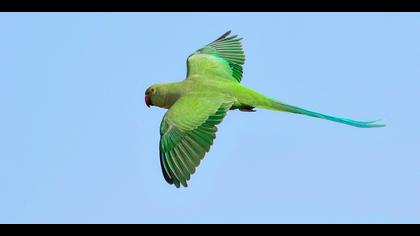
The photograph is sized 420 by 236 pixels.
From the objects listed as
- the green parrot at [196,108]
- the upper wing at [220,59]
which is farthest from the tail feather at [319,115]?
the upper wing at [220,59]

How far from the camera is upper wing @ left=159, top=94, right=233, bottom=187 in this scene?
8484 millimetres

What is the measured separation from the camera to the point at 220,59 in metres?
11.2

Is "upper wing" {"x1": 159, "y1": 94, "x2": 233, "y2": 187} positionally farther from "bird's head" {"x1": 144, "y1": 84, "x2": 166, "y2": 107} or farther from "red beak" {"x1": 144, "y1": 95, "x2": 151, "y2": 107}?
"red beak" {"x1": 144, "y1": 95, "x2": 151, "y2": 107}

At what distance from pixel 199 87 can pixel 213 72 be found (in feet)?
2.94

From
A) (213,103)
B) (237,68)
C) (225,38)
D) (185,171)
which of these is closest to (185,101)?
(213,103)

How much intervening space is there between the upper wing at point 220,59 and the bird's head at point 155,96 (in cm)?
61

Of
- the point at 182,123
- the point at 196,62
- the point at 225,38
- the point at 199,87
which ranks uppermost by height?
the point at 225,38

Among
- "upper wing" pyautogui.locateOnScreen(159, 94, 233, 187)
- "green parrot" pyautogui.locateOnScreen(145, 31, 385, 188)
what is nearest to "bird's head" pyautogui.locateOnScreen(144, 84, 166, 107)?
"green parrot" pyautogui.locateOnScreen(145, 31, 385, 188)

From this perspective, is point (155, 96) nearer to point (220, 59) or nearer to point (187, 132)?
point (187, 132)

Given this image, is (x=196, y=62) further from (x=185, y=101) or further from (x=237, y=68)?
(x=185, y=101)

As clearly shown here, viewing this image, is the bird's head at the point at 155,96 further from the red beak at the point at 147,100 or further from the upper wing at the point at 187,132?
the upper wing at the point at 187,132

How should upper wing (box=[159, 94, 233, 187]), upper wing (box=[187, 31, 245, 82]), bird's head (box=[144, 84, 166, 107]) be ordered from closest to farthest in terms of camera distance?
1. upper wing (box=[159, 94, 233, 187])
2. bird's head (box=[144, 84, 166, 107])
3. upper wing (box=[187, 31, 245, 82])

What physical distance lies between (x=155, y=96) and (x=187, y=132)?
129cm

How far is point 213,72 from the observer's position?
34.6ft
